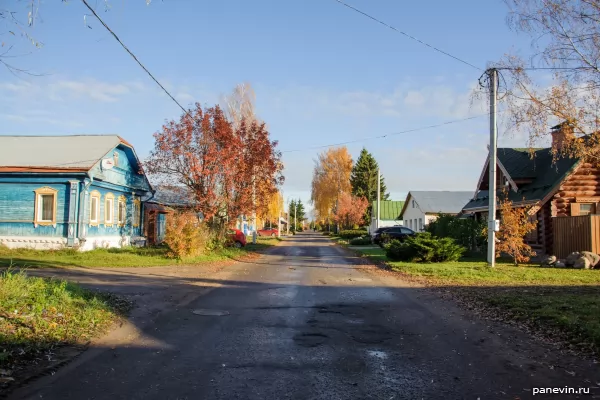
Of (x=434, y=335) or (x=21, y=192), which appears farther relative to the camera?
(x=21, y=192)

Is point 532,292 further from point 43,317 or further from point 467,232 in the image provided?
point 467,232

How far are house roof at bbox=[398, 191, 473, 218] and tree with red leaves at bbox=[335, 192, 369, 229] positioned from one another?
13372 mm

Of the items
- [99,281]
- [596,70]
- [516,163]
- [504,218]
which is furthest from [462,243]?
[99,281]

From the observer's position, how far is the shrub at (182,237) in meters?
21.0

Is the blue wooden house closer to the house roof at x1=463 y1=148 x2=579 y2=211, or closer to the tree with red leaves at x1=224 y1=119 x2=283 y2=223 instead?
the tree with red leaves at x1=224 y1=119 x2=283 y2=223

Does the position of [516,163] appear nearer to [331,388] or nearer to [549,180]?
[549,180]

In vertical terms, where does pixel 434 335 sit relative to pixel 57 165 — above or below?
below

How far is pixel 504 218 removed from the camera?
19.5m

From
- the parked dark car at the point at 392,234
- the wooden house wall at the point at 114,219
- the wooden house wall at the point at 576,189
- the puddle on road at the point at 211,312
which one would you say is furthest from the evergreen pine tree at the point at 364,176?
the puddle on road at the point at 211,312

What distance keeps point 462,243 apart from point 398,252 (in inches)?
238

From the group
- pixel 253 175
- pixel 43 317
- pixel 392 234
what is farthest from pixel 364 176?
pixel 43 317

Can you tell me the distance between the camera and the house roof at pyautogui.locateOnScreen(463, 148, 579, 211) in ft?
71.6

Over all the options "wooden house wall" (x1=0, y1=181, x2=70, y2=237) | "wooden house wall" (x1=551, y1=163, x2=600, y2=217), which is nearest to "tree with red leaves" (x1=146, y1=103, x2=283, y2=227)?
"wooden house wall" (x1=0, y1=181, x2=70, y2=237)

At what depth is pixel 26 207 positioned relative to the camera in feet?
76.0
